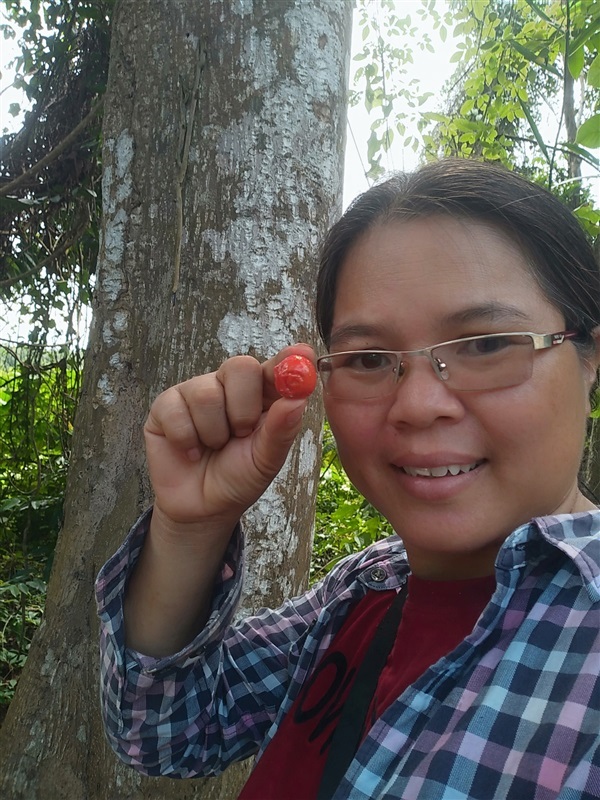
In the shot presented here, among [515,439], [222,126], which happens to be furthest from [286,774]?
[222,126]

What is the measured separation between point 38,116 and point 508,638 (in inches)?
137

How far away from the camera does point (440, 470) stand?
1.05 meters

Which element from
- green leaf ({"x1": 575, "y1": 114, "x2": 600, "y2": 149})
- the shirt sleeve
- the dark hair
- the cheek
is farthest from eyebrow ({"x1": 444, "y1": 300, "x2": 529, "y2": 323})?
green leaf ({"x1": 575, "y1": 114, "x2": 600, "y2": 149})

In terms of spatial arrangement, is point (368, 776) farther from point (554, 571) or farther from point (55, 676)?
point (55, 676)

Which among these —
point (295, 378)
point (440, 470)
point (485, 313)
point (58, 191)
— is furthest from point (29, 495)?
point (485, 313)

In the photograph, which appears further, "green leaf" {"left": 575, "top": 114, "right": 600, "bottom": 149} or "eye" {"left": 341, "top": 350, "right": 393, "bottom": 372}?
"green leaf" {"left": 575, "top": 114, "right": 600, "bottom": 149}

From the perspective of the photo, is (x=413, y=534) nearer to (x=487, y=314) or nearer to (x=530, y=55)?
(x=487, y=314)

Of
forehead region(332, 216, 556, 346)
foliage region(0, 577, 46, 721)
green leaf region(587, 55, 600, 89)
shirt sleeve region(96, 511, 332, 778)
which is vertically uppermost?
green leaf region(587, 55, 600, 89)

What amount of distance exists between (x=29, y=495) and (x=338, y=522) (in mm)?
2214

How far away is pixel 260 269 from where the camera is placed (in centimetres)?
166

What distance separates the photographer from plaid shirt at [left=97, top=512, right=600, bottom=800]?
753 millimetres

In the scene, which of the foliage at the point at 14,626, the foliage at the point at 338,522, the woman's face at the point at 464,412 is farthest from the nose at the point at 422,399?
the foliage at the point at 14,626

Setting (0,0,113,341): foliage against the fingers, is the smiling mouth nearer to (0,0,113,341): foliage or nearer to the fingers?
the fingers

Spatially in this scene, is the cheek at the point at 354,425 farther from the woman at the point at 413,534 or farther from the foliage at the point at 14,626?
the foliage at the point at 14,626
